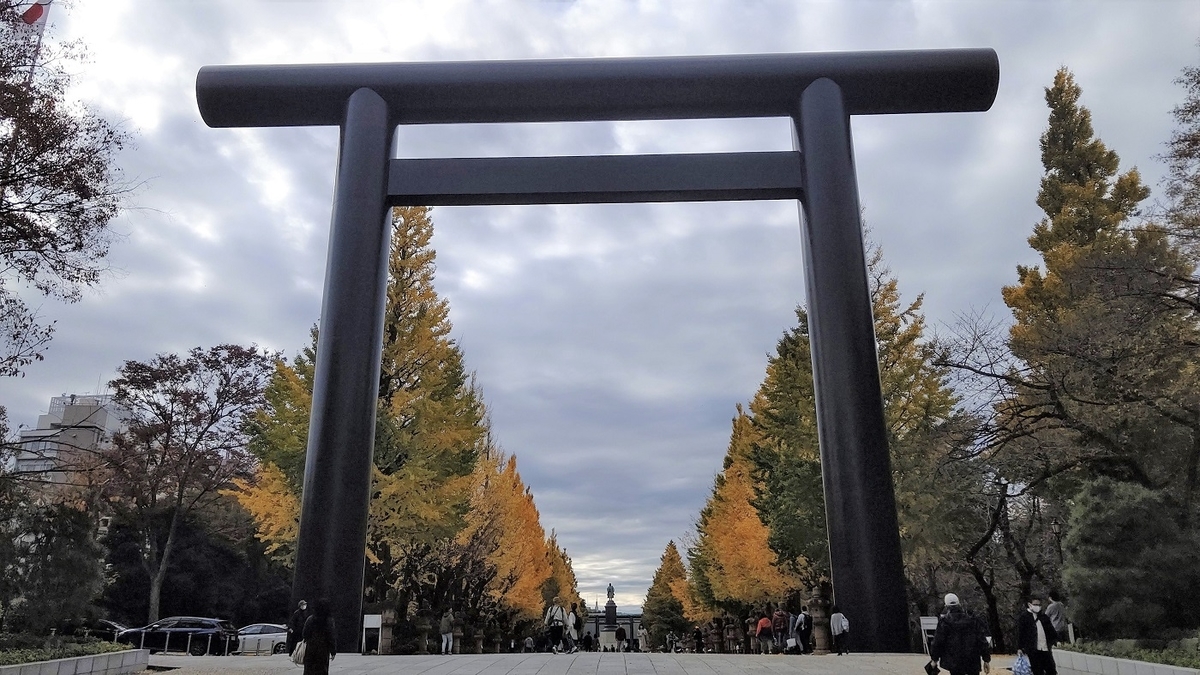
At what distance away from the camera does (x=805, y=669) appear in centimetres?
962

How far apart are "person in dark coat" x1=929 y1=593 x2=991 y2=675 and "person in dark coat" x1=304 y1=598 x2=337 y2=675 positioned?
5.36 meters

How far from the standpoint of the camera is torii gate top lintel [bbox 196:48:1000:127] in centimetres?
1109

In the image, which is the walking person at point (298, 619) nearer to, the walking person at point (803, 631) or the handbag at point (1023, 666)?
the handbag at point (1023, 666)

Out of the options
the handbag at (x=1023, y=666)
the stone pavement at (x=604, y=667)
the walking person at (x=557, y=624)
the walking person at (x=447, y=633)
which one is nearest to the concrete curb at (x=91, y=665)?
the stone pavement at (x=604, y=667)

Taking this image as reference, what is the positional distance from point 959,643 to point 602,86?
8047 mm

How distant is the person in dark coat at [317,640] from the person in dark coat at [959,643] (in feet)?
17.6

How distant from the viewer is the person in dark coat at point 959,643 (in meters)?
6.55

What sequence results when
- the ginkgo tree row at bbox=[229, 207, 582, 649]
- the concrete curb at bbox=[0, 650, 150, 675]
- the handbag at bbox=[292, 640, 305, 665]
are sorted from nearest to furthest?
the handbag at bbox=[292, 640, 305, 665], the concrete curb at bbox=[0, 650, 150, 675], the ginkgo tree row at bbox=[229, 207, 582, 649]

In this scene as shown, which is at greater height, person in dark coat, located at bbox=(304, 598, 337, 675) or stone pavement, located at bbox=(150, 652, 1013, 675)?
person in dark coat, located at bbox=(304, 598, 337, 675)

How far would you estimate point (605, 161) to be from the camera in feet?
36.3

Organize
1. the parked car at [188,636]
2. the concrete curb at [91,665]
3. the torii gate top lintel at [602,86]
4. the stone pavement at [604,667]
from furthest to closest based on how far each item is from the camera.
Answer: the parked car at [188,636], the torii gate top lintel at [602,86], the stone pavement at [604,667], the concrete curb at [91,665]

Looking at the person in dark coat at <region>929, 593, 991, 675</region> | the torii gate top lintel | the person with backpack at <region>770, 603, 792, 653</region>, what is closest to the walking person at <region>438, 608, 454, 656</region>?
the person with backpack at <region>770, 603, 792, 653</region>

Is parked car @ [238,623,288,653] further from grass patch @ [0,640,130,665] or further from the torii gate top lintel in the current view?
the torii gate top lintel

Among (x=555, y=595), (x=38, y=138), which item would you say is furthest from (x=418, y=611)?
(x=555, y=595)
